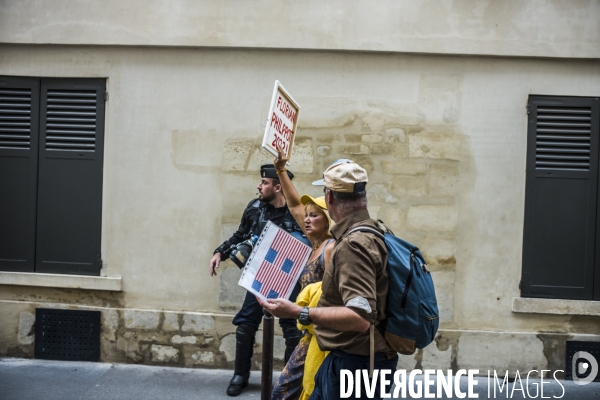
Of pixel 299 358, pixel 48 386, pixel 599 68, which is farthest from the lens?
pixel 599 68

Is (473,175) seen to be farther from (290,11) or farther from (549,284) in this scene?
(290,11)

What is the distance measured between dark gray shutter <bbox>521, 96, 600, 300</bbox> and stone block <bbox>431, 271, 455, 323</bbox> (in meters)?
0.68

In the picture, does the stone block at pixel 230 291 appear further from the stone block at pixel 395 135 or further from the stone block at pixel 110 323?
the stone block at pixel 395 135

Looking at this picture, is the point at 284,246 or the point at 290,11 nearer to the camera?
the point at 284,246

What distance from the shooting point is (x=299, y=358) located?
13.9ft

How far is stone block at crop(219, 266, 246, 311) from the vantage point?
6855 millimetres

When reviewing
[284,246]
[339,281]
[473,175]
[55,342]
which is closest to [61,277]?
[55,342]

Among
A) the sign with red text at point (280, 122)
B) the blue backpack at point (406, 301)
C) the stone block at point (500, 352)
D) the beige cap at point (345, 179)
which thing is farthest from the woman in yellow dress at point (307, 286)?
the stone block at point (500, 352)

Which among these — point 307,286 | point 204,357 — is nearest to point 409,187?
point 204,357

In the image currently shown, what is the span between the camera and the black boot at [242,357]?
609 centimetres

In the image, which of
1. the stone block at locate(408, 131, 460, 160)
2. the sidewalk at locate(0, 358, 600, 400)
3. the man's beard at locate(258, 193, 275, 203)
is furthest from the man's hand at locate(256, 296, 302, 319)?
the stone block at locate(408, 131, 460, 160)

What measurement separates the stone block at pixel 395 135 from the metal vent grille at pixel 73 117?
2885mm

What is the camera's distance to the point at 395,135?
6.77 meters

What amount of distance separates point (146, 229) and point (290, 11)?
99.3 inches
